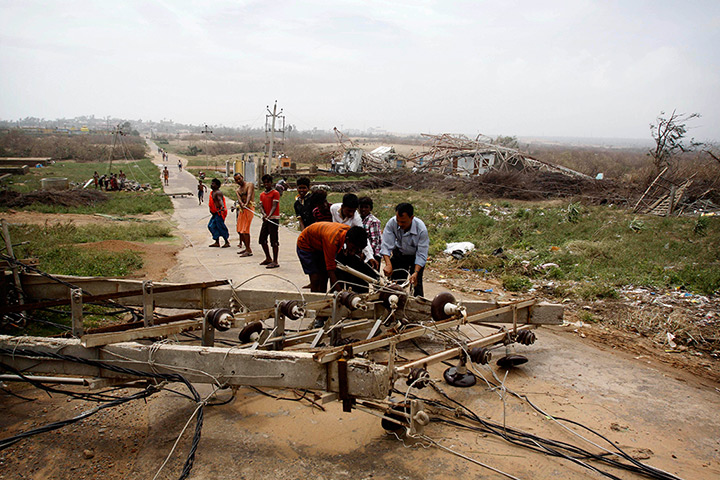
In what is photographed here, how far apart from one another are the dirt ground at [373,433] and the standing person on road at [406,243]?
3.52 feet

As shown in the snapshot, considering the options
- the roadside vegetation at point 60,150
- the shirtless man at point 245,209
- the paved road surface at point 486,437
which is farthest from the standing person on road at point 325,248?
the roadside vegetation at point 60,150

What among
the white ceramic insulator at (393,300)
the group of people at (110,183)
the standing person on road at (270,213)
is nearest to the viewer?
the white ceramic insulator at (393,300)

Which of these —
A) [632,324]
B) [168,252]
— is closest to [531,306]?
[632,324]

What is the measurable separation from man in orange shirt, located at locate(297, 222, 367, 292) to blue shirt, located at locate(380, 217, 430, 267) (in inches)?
31.7

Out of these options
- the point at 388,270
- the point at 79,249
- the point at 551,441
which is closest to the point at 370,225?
the point at 388,270

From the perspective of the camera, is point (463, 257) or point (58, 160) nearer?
point (463, 257)

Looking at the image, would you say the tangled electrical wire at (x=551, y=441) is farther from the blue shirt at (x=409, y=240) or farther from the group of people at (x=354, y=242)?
the blue shirt at (x=409, y=240)

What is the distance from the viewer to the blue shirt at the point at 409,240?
18.4 ft

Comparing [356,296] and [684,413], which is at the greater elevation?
[356,296]

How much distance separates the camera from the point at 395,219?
565 centimetres

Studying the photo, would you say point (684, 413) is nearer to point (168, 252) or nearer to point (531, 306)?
point (531, 306)

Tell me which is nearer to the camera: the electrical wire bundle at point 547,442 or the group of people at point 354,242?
the electrical wire bundle at point 547,442

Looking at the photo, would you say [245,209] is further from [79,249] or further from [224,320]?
[224,320]

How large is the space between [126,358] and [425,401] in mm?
2342
